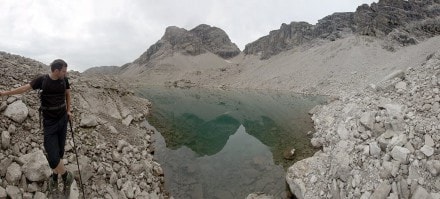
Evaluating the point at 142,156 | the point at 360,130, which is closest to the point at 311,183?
the point at 360,130

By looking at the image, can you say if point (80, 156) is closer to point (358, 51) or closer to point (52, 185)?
point (52, 185)

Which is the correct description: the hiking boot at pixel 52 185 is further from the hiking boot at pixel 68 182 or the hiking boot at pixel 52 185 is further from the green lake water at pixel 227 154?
the green lake water at pixel 227 154

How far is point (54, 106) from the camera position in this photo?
295 inches

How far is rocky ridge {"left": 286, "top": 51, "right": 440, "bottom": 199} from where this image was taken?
8.71 meters

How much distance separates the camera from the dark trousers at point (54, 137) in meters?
7.45

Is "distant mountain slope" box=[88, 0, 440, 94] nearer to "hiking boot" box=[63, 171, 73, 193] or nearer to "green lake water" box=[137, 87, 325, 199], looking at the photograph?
"green lake water" box=[137, 87, 325, 199]

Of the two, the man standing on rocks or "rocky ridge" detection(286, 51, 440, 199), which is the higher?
the man standing on rocks

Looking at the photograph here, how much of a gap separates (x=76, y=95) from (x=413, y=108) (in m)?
17.3

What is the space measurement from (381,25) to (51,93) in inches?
5278

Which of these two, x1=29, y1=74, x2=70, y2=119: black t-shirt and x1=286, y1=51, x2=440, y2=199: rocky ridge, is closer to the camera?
x1=29, y1=74, x2=70, y2=119: black t-shirt

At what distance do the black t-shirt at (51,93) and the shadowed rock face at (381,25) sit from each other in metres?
115

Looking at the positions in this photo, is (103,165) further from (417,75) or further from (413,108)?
(417,75)

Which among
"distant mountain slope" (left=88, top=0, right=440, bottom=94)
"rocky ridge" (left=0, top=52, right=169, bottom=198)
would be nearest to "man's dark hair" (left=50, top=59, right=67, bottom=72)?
"rocky ridge" (left=0, top=52, right=169, bottom=198)

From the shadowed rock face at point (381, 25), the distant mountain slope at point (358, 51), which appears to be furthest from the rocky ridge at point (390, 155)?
the shadowed rock face at point (381, 25)
